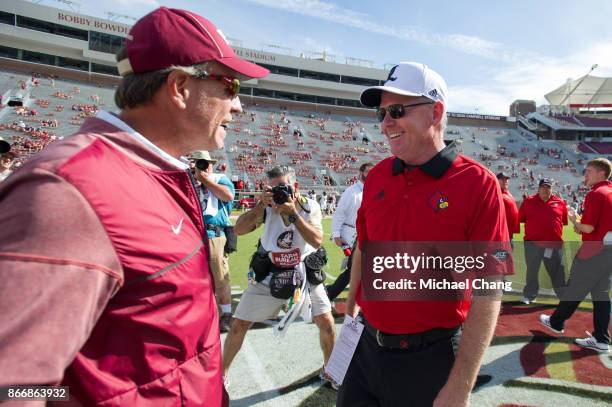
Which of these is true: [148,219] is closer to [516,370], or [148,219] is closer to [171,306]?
[171,306]

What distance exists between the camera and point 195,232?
123cm

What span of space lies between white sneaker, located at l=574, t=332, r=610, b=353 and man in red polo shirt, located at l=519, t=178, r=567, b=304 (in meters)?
1.89

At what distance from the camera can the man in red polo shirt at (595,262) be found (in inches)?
186

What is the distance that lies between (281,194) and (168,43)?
2401 millimetres

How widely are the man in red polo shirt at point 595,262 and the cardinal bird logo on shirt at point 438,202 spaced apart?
4190mm

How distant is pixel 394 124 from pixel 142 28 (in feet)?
4.63

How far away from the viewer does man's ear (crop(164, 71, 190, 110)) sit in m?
1.24

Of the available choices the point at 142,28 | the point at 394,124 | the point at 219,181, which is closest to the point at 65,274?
the point at 142,28

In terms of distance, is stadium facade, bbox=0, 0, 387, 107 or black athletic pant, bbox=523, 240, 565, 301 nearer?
black athletic pant, bbox=523, 240, 565, 301

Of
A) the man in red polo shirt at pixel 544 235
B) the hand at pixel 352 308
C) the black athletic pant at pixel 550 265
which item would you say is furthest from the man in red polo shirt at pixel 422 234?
the black athletic pant at pixel 550 265

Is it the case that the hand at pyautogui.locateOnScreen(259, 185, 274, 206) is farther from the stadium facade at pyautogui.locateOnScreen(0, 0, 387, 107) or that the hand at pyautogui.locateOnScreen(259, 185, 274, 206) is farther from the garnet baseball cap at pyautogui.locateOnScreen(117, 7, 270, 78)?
the stadium facade at pyautogui.locateOnScreen(0, 0, 387, 107)

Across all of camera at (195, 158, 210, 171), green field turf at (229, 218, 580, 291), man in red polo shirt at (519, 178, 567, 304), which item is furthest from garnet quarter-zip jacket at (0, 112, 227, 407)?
man in red polo shirt at (519, 178, 567, 304)

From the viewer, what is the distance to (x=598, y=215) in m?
4.96

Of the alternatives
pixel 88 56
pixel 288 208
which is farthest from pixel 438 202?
pixel 88 56
